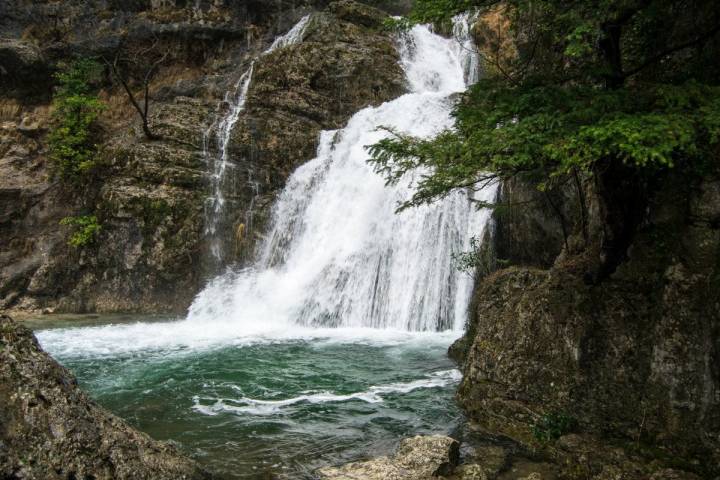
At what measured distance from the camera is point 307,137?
2075 cm

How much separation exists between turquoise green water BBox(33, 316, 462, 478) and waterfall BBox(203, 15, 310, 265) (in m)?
5.44

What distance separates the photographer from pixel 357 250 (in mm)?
16484

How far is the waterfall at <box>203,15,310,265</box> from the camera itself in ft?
61.6

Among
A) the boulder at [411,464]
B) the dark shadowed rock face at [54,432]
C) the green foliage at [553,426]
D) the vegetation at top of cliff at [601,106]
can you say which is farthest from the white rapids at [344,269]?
the dark shadowed rock face at [54,432]

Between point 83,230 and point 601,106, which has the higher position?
point 601,106

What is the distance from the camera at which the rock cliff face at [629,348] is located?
5.19 metres

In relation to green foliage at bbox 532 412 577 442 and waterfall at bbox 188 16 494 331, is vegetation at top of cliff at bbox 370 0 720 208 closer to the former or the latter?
green foliage at bbox 532 412 577 442

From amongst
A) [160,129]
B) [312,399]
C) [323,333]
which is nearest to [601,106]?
[312,399]

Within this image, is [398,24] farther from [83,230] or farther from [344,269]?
[83,230]

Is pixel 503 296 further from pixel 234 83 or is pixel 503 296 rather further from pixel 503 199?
pixel 234 83

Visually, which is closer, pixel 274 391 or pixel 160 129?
pixel 274 391

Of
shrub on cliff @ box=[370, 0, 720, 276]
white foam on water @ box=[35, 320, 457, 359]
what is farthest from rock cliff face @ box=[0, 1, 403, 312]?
shrub on cliff @ box=[370, 0, 720, 276]

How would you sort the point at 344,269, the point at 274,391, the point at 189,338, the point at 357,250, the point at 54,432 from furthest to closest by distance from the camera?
the point at 357,250
the point at 344,269
the point at 189,338
the point at 274,391
the point at 54,432

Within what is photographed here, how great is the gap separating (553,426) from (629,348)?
1.28m
